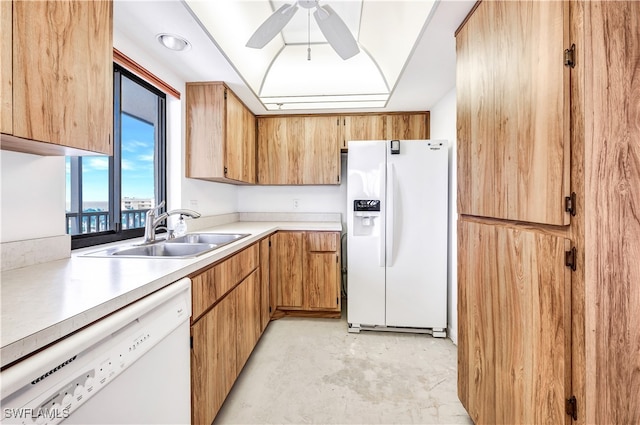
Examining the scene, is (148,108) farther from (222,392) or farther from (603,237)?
(603,237)

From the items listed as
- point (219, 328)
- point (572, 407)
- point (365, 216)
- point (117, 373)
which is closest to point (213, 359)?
point (219, 328)

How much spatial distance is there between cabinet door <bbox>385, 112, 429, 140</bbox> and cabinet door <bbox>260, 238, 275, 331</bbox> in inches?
69.9

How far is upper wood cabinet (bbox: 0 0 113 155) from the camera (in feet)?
2.46

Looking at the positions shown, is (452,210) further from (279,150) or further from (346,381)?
(279,150)

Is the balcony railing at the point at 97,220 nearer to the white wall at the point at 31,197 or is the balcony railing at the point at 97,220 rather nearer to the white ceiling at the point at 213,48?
the white wall at the point at 31,197

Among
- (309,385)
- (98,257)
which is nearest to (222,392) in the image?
(309,385)

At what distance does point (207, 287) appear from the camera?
4.23ft

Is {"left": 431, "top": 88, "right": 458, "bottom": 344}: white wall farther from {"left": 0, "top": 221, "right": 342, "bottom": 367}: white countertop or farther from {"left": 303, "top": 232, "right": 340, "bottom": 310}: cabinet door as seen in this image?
{"left": 0, "top": 221, "right": 342, "bottom": 367}: white countertop

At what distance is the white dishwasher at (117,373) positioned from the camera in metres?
0.54

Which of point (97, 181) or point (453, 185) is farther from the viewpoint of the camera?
point (453, 185)

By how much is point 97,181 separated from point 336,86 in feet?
7.08

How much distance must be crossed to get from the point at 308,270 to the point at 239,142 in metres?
1.41

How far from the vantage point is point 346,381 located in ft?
5.92

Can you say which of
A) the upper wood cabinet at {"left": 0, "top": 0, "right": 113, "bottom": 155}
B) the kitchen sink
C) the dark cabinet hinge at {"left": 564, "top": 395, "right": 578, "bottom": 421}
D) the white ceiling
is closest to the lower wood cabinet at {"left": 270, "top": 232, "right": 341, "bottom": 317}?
the kitchen sink
